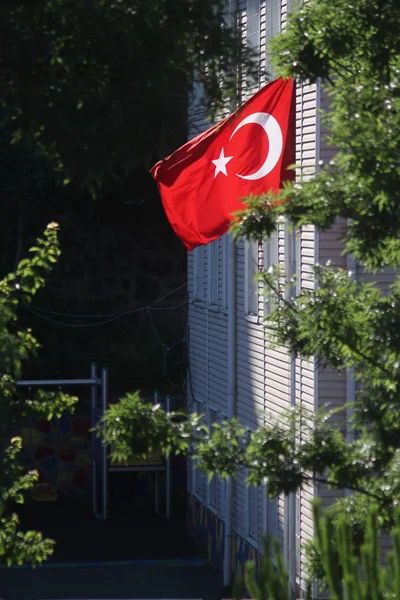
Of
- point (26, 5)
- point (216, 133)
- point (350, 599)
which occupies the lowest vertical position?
point (350, 599)

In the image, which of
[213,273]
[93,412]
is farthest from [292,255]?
[93,412]

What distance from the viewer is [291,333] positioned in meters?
8.49

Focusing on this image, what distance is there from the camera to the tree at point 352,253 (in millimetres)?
7684

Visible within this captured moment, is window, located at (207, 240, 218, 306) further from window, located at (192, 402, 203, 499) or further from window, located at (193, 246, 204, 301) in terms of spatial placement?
window, located at (192, 402, 203, 499)

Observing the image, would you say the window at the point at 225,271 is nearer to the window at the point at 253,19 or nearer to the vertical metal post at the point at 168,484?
the window at the point at 253,19

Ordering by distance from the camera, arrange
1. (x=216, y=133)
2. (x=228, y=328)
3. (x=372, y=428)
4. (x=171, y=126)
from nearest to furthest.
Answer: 1. (x=171, y=126)
2. (x=372, y=428)
3. (x=216, y=133)
4. (x=228, y=328)

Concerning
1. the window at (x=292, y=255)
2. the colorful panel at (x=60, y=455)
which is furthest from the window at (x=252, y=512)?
the colorful panel at (x=60, y=455)

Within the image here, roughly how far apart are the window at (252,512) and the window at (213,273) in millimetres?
3312

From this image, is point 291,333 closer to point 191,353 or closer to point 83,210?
point 191,353

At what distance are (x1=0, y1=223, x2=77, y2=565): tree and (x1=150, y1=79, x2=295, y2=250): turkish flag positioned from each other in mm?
2199

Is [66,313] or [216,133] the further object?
[66,313]

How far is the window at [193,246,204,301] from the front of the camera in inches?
810

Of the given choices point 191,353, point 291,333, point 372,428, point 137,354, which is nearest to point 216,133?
point 291,333

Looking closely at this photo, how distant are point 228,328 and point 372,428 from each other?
9.66m
